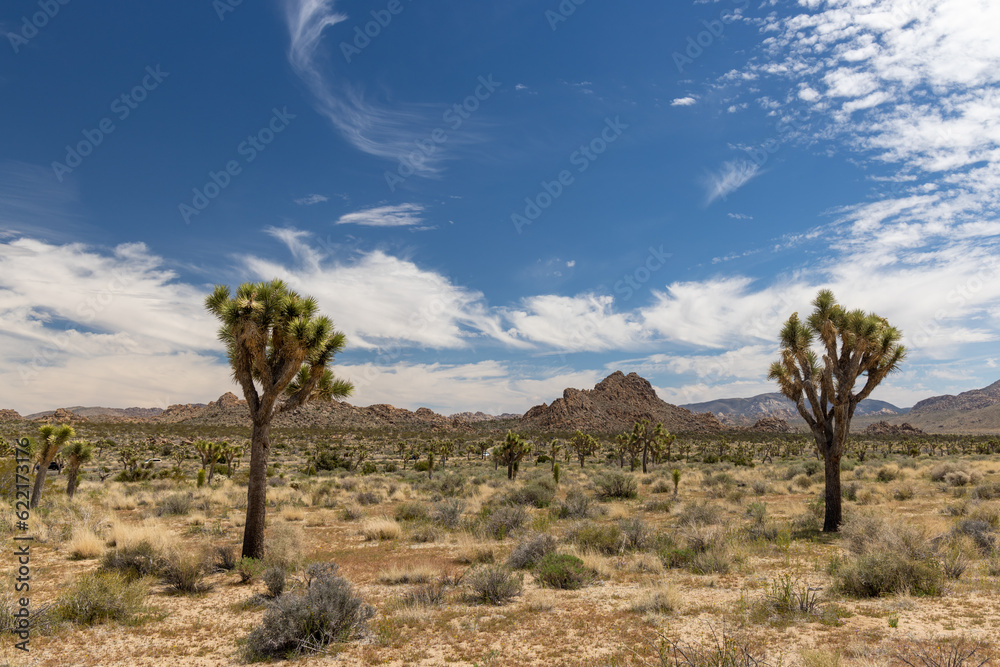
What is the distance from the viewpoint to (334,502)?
2194 cm

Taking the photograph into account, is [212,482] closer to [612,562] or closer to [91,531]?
[91,531]

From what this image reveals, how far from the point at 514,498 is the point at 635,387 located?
122 metres

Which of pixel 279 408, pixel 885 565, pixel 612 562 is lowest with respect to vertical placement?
pixel 612 562

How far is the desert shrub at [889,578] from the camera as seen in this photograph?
336 inches

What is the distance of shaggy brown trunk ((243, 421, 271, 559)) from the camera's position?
11797 millimetres

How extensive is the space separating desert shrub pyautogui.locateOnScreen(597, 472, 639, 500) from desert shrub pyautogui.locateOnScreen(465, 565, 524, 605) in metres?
14.9

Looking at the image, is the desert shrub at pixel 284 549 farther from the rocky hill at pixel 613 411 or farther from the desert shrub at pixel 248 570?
the rocky hill at pixel 613 411

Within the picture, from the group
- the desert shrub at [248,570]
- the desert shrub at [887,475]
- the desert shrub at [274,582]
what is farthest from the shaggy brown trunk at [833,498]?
the desert shrub at [887,475]

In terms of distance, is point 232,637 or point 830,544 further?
point 830,544

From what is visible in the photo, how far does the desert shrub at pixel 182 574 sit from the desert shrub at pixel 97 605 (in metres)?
1.27

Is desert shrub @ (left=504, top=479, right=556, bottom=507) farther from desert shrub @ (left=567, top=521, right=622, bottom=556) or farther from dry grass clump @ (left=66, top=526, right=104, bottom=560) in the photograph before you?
dry grass clump @ (left=66, top=526, right=104, bottom=560)

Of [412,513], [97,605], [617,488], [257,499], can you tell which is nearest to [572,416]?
[617,488]

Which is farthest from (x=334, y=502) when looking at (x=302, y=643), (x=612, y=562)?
(x=302, y=643)

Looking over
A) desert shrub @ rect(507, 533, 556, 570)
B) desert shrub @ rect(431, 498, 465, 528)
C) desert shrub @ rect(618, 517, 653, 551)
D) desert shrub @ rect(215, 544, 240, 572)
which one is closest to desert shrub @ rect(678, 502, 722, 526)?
desert shrub @ rect(618, 517, 653, 551)
